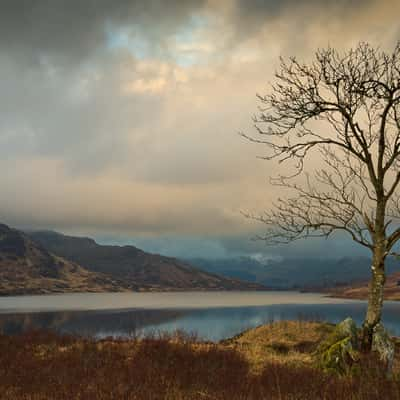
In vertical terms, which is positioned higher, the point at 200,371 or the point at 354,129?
the point at 354,129

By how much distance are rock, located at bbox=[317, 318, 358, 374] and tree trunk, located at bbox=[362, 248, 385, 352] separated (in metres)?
0.35

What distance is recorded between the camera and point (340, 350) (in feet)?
43.4

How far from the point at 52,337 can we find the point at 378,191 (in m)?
17.3

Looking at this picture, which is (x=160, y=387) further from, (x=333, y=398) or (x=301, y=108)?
(x=301, y=108)

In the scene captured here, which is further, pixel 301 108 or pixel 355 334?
pixel 301 108

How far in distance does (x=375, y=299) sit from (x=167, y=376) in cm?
660

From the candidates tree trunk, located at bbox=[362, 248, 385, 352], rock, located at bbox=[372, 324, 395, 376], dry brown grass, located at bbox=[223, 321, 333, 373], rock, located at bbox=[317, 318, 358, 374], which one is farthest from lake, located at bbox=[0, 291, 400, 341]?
rock, located at bbox=[372, 324, 395, 376]

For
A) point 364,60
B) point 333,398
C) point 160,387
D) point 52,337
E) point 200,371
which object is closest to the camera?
point 333,398

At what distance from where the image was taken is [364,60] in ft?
46.4

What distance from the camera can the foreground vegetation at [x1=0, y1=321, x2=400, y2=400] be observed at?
9461 mm

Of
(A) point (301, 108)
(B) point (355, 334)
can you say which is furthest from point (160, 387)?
(A) point (301, 108)

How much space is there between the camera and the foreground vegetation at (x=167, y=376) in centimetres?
946

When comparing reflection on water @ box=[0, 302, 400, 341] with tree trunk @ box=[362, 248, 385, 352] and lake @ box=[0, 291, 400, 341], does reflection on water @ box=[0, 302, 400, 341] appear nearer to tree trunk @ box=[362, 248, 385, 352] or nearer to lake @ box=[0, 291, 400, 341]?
lake @ box=[0, 291, 400, 341]

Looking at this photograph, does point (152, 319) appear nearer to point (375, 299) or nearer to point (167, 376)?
point (375, 299)
